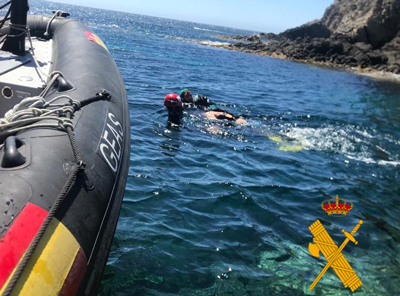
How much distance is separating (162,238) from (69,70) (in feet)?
7.28

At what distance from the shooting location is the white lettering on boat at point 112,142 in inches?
117

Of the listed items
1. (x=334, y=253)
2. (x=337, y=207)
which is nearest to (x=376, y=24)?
(x=337, y=207)

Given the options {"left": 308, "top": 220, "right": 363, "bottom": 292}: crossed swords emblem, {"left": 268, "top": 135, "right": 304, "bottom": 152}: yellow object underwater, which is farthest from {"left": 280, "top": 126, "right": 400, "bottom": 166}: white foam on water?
{"left": 308, "top": 220, "right": 363, "bottom": 292}: crossed swords emblem

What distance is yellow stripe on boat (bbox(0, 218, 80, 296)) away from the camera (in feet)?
5.82

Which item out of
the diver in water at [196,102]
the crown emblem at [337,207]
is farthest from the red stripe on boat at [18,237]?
the diver in water at [196,102]

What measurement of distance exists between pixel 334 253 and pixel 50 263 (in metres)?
3.80

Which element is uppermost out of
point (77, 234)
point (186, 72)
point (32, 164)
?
point (32, 164)

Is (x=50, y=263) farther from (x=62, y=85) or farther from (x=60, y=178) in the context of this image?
(x=62, y=85)

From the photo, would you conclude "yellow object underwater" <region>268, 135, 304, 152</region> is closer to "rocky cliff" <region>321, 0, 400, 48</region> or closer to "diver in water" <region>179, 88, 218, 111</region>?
"diver in water" <region>179, 88, 218, 111</region>

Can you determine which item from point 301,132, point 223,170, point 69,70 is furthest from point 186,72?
point 69,70

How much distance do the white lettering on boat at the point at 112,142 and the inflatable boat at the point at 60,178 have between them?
0.01 m

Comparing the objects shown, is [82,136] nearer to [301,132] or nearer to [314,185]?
[314,185]

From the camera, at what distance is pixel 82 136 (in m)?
2.85

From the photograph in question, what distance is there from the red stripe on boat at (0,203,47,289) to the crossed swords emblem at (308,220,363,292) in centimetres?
305
